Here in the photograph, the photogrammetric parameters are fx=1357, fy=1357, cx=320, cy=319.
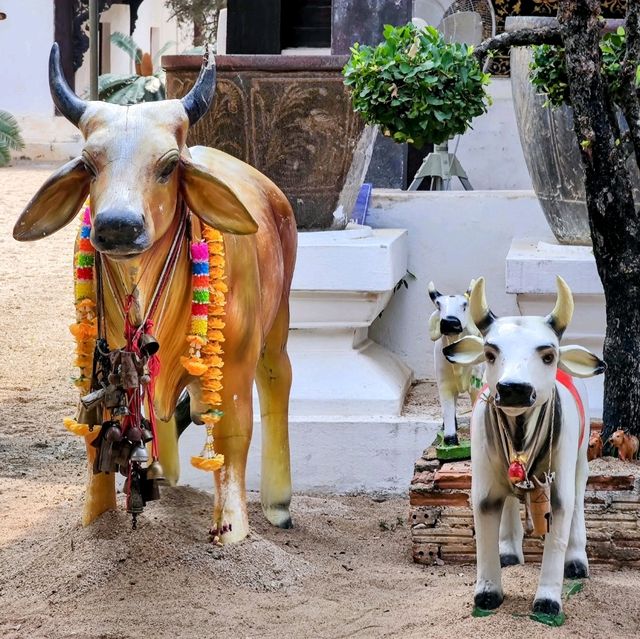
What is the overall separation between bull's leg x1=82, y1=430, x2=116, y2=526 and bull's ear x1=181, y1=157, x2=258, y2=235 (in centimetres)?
91

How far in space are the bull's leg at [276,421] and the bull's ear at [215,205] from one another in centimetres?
95

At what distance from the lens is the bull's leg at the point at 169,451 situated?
16.5ft

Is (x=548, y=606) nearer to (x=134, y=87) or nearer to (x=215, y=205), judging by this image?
(x=215, y=205)

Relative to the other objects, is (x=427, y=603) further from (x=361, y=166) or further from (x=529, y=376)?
(x=361, y=166)

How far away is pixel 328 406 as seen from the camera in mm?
5777

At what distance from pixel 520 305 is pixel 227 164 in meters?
1.63

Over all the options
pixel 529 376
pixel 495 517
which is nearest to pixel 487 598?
pixel 495 517

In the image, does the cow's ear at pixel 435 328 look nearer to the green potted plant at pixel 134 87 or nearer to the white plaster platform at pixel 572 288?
the white plaster platform at pixel 572 288

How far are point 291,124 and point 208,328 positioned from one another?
1.97 metres

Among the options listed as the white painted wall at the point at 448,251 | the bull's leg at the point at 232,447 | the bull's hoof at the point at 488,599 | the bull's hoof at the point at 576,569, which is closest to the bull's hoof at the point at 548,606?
the bull's hoof at the point at 488,599

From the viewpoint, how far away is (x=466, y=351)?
3723 mm

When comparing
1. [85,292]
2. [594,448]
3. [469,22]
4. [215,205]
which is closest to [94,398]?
[85,292]

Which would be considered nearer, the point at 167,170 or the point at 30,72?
the point at 167,170

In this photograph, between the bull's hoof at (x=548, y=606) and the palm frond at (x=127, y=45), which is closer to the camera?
the bull's hoof at (x=548, y=606)
